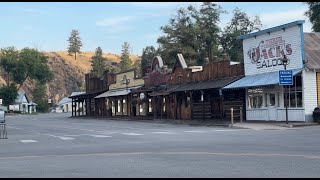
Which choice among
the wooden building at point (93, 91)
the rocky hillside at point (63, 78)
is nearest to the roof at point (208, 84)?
the wooden building at point (93, 91)

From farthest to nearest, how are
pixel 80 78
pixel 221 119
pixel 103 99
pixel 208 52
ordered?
pixel 80 78
pixel 208 52
pixel 103 99
pixel 221 119

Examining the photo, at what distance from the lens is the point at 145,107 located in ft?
177

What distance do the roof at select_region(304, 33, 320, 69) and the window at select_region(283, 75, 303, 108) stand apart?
117 cm

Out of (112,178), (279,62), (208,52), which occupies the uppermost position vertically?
(208,52)

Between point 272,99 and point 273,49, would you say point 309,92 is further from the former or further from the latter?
point 273,49

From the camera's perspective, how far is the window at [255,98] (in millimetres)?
36031

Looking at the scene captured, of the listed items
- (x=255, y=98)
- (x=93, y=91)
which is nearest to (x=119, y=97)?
(x=93, y=91)

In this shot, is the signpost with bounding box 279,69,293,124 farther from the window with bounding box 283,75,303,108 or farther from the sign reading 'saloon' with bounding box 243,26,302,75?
the sign reading 'saloon' with bounding box 243,26,302,75

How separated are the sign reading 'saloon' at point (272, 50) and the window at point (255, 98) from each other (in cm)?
139

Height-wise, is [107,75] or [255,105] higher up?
[107,75]

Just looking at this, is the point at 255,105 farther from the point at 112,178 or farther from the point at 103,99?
the point at 103,99

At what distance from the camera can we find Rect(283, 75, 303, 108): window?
1270 inches

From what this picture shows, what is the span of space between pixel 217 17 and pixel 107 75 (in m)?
20.0

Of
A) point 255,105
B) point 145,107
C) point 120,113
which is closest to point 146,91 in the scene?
point 145,107
